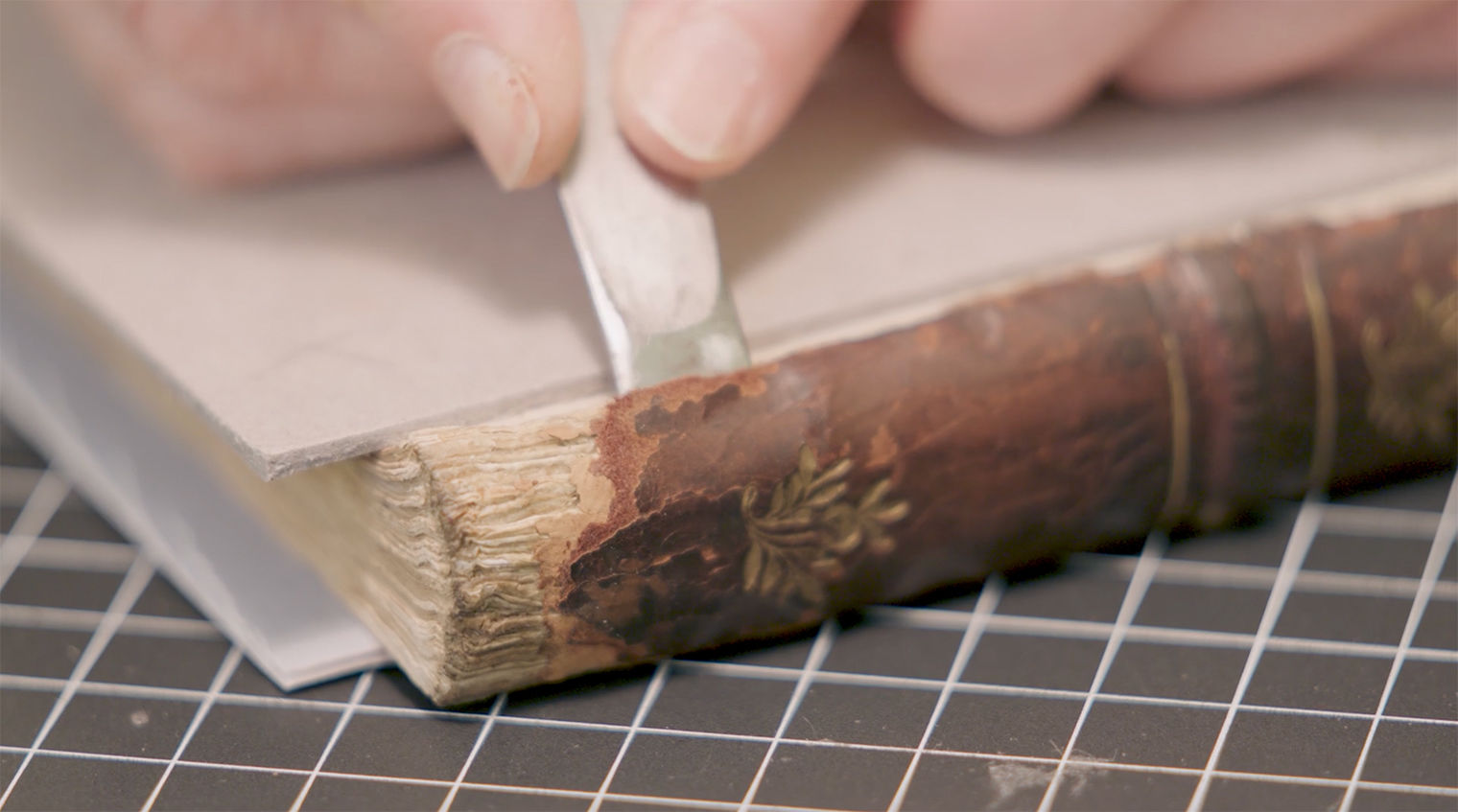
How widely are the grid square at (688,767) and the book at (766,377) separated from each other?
0.18ft

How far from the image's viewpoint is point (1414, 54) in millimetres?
1062

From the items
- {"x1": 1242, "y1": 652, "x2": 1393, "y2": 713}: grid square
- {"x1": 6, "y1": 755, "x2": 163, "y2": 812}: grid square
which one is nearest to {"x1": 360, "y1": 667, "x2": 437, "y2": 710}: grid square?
{"x1": 6, "y1": 755, "x2": 163, "y2": 812}: grid square

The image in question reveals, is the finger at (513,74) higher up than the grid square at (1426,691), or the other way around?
the finger at (513,74)

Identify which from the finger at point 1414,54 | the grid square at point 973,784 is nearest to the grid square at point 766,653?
the grid square at point 973,784

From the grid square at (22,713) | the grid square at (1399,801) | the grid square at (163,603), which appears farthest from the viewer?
the grid square at (163,603)

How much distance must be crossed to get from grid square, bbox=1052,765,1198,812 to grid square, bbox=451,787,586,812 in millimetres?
222

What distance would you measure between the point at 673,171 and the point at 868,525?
0.23 meters

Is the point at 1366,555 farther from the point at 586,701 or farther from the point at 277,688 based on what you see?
the point at 277,688

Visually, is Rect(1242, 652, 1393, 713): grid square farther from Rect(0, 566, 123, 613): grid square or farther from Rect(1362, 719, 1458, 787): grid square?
Rect(0, 566, 123, 613): grid square

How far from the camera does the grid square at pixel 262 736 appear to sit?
0.81m

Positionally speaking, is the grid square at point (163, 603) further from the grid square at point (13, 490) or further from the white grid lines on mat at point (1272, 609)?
the white grid lines on mat at point (1272, 609)

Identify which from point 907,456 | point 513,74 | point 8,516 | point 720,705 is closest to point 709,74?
point 513,74

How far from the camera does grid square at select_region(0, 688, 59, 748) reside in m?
0.84

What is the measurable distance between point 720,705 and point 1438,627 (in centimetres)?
39
